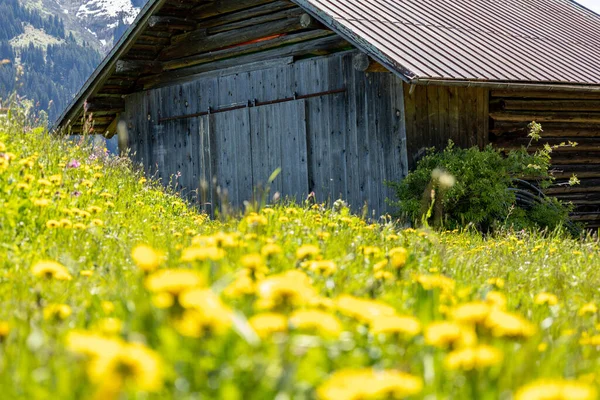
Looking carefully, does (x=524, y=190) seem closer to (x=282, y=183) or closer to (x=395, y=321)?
(x=282, y=183)

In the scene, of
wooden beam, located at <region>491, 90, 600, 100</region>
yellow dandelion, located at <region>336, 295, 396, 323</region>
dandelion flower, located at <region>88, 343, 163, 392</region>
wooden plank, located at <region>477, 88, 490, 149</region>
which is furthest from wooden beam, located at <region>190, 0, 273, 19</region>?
dandelion flower, located at <region>88, 343, 163, 392</region>

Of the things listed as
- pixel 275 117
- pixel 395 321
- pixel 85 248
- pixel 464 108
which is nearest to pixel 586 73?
pixel 464 108

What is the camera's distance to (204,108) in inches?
524

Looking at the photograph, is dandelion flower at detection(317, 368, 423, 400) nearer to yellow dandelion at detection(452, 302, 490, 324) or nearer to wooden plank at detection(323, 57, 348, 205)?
yellow dandelion at detection(452, 302, 490, 324)

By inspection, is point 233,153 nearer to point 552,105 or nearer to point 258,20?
point 258,20

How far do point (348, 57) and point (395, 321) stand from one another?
9143 millimetres

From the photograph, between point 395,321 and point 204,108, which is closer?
point 395,321

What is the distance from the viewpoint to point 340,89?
10.9 metres

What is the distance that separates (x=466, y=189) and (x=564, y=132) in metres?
3.99

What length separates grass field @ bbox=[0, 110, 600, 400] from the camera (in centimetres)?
170

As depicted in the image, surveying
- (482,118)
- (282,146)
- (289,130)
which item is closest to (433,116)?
(482,118)

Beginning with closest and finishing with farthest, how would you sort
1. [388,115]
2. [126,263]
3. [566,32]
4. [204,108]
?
[126,263], [388,115], [204,108], [566,32]

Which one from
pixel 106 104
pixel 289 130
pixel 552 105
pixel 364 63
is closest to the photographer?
pixel 364 63

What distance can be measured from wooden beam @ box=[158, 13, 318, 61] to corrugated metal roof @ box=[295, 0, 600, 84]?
1.09 meters
